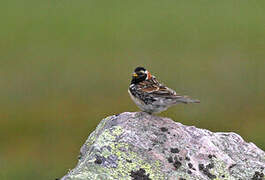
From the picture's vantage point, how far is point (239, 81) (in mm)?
26969

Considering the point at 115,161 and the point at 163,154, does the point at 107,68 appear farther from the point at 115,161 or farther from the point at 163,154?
the point at 115,161

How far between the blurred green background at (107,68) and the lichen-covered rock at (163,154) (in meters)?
7.93

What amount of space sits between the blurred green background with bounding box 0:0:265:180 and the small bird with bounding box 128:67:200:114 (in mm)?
5994

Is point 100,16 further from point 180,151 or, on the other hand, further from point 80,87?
point 180,151

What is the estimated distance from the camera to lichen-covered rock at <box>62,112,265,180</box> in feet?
25.7

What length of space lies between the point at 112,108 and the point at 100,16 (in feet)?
85.8

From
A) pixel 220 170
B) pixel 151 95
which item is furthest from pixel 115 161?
pixel 151 95

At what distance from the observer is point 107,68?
3111 cm

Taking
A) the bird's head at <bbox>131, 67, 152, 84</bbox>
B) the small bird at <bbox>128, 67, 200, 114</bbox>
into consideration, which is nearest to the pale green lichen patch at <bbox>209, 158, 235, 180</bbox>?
the small bird at <bbox>128, 67, 200, 114</bbox>

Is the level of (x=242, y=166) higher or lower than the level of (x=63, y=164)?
higher

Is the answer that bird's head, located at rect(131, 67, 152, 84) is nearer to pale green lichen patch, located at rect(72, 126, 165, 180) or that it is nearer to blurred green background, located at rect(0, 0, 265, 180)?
pale green lichen patch, located at rect(72, 126, 165, 180)

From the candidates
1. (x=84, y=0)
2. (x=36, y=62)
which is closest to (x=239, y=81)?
(x=36, y=62)

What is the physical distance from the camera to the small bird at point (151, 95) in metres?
10.2

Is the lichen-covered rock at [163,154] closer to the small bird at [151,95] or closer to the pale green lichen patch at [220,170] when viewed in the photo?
the pale green lichen patch at [220,170]
